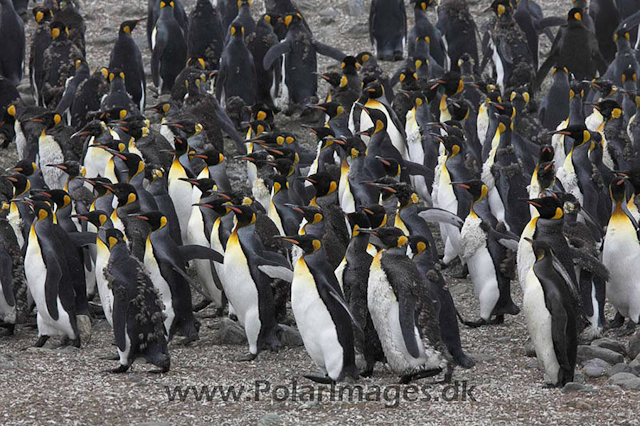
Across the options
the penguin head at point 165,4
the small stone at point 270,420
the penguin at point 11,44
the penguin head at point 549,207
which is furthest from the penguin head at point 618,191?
the penguin at point 11,44

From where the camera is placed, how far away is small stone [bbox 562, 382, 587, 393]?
6.02 metres

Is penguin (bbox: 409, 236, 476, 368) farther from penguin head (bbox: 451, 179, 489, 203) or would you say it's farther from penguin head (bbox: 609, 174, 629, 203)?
penguin head (bbox: 609, 174, 629, 203)

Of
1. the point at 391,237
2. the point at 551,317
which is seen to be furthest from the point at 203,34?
the point at 551,317

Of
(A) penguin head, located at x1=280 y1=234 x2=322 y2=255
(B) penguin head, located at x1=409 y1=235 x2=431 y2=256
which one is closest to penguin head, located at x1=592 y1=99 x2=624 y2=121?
(B) penguin head, located at x1=409 y1=235 x2=431 y2=256

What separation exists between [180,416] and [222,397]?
38cm

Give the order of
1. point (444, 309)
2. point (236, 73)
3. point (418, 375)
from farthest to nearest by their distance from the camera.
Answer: point (236, 73)
point (444, 309)
point (418, 375)

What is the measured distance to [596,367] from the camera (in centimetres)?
640

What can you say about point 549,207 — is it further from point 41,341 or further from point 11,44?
point 11,44

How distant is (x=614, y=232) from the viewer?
7.37 metres

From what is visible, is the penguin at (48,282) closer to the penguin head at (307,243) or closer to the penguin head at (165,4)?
the penguin head at (307,243)

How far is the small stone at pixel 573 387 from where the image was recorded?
6016 millimetres

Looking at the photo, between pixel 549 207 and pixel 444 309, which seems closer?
pixel 444 309

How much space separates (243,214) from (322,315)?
3.70 feet

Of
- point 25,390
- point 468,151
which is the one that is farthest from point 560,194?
point 25,390
